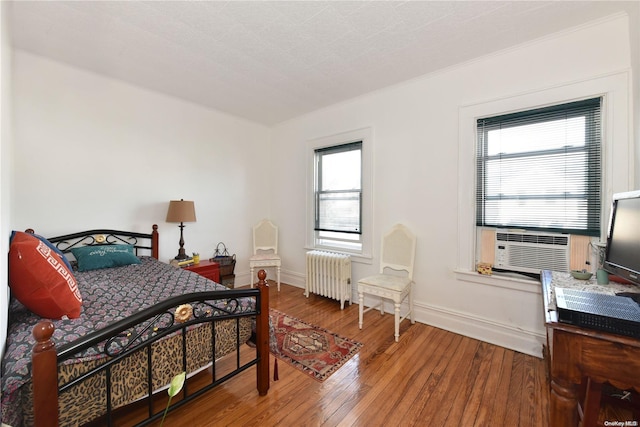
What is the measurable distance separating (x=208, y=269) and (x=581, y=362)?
11.5ft

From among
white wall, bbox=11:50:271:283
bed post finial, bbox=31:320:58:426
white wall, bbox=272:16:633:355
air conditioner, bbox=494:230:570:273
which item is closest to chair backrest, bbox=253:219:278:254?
white wall, bbox=11:50:271:283

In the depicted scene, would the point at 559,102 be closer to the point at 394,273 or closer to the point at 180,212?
the point at 394,273

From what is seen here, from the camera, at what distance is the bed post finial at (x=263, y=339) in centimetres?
179

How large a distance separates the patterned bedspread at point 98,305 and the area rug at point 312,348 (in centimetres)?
80

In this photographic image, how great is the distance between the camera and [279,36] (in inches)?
89.7

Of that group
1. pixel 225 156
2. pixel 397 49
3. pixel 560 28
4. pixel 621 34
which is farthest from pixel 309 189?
pixel 621 34

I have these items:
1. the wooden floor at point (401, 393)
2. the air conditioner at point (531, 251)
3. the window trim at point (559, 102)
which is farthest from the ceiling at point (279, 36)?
the wooden floor at point (401, 393)

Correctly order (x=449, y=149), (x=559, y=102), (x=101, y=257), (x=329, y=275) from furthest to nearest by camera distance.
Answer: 1. (x=329, y=275)
2. (x=449, y=149)
3. (x=101, y=257)
4. (x=559, y=102)

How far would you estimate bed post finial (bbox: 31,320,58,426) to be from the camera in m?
0.96

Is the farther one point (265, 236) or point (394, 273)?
point (265, 236)

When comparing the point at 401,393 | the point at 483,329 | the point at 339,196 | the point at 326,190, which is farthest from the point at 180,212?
the point at 483,329

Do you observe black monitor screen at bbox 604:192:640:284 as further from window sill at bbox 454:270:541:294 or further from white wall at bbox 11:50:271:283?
white wall at bbox 11:50:271:283

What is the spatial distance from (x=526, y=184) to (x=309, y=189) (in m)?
2.77

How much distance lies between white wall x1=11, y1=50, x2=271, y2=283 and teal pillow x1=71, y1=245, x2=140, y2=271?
1.31 feet
